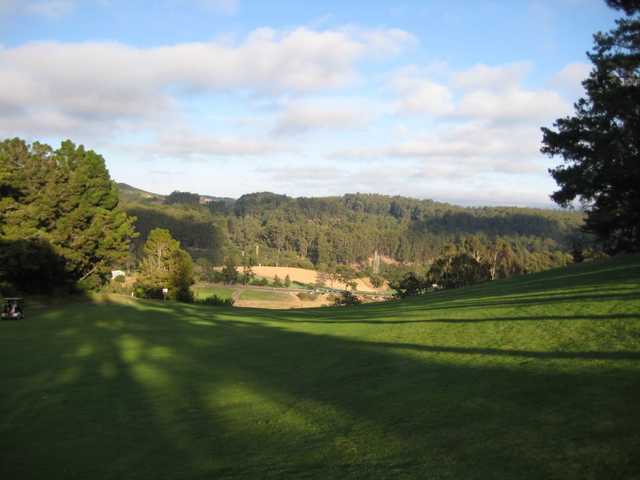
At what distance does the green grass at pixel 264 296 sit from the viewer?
243ft

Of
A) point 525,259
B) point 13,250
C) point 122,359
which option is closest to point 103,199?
point 13,250

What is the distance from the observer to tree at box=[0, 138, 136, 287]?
33938 millimetres

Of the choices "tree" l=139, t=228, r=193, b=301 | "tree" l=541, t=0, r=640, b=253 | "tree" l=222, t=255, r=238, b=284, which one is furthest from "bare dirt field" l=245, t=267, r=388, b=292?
"tree" l=541, t=0, r=640, b=253

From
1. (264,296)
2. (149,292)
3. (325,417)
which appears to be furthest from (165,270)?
(325,417)

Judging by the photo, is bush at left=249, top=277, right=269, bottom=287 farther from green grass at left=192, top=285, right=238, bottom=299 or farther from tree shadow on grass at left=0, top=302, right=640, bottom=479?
tree shadow on grass at left=0, top=302, right=640, bottom=479

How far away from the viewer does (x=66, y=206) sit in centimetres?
3731

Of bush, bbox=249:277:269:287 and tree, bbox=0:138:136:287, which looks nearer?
tree, bbox=0:138:136:287

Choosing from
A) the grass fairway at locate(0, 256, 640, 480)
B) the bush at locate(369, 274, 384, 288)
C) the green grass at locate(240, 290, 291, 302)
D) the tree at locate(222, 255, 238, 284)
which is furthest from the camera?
the bush at locate(369, 274, 384, 288)

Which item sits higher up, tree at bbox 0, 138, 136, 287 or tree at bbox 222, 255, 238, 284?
tree at bbox 0, 138, 136, 287

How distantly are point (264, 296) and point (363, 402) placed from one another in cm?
6991

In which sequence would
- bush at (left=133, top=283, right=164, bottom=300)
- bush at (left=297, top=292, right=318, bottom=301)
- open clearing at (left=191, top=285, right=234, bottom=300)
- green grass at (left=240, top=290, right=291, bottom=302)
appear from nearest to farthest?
bush at (left=133, top=283, right=164, bottom=300) → open clearing at (left=191, top=285, right=234, bottom=300) → green grass at (left=240, top=290, right=291, bottom=302) → bush at (left=297, top=292, right=318, bottom=301)

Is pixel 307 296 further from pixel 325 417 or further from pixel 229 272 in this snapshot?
pixel 325 417

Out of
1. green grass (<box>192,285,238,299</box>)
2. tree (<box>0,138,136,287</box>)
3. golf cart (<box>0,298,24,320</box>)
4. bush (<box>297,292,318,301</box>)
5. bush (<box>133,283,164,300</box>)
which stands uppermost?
tree (<box>0,138,136,287</box>)

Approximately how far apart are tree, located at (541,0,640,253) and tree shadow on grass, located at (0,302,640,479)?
16.7m
